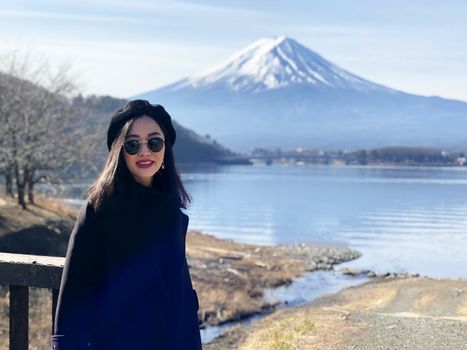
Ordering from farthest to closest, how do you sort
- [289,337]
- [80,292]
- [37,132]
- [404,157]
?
[404,157] < [37,132] < [289,337] < [80,292]

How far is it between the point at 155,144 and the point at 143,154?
0.07 m

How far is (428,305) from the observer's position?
19.8 meters

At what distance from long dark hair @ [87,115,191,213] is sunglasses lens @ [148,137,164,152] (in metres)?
0.08

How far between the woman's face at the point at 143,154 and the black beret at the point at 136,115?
0.09 feet

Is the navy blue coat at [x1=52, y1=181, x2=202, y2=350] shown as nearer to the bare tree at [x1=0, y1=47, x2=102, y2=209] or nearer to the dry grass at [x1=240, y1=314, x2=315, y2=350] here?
the dry grass at [x1=240, y1=314, x2=315, y2=350]

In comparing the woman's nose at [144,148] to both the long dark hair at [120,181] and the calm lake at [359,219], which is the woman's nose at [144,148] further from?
the calm lake at [359,219]

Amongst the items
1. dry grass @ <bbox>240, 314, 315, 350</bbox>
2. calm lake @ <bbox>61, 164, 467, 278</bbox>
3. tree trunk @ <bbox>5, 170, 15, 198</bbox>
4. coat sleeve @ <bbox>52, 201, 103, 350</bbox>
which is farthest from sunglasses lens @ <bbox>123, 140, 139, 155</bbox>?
tree trunk @ <bbox>5, 170, 15, 198</bbox>

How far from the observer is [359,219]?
2363 inches

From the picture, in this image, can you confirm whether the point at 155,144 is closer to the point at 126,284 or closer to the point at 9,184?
the point at 126,284

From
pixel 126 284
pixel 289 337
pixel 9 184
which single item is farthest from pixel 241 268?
pixel 126 284

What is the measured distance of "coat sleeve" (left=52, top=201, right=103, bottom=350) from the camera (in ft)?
9.17

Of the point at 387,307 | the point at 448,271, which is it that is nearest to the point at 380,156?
the point at 448,271

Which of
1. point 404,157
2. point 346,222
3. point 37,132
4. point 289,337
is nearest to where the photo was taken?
point 289,337

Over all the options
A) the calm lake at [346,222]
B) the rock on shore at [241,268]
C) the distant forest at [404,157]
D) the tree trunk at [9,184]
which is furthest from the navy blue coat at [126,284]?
the distant forest at [404,157]
